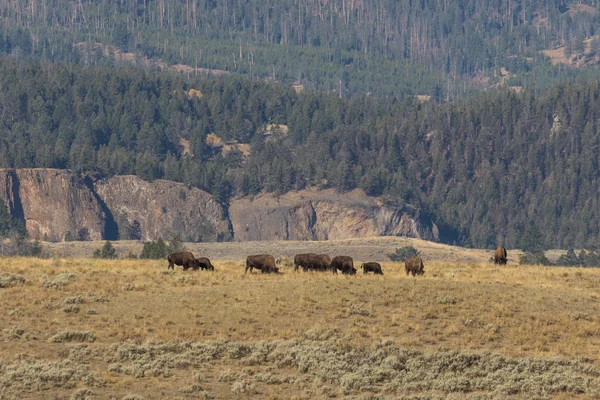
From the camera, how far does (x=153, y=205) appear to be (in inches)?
7781

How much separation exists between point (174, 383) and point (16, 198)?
159274mm

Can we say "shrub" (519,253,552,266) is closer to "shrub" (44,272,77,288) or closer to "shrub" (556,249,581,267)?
"shrub" (556,249,581,267)

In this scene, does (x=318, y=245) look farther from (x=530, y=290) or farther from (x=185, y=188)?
(x=530, y=290)

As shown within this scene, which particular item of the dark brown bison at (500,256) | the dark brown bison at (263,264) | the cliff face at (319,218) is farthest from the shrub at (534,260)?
the dark brown bison at (263,264)

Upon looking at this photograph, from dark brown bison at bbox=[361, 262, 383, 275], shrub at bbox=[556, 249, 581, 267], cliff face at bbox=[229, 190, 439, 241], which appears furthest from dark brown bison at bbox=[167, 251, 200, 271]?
cliff face at bbox=[229, 190, 439, 241]

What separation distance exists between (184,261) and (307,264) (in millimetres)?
5466

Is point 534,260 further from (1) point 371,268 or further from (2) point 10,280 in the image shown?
(2) point 10,280

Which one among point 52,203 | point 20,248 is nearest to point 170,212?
point 52,203

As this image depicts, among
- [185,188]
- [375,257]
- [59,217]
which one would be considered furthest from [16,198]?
[375,257]

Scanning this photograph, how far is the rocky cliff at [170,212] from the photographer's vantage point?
190 m

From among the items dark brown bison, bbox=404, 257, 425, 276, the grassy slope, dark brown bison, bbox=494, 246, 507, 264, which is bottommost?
the grassy slope

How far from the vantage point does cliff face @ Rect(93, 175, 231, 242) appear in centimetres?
19525

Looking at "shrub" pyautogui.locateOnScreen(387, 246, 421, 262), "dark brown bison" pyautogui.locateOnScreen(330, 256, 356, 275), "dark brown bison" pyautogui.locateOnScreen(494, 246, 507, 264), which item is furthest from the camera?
"shrub" pyautogui.locateOnScreen(387, 246, 421, 262)

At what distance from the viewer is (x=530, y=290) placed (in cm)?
4888
